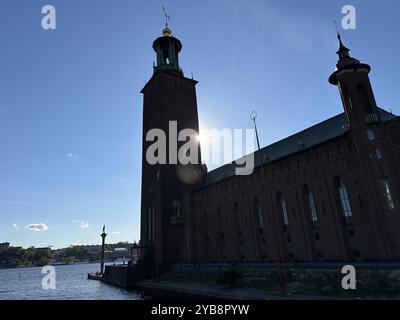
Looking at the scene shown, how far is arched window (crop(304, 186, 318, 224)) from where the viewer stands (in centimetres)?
3500

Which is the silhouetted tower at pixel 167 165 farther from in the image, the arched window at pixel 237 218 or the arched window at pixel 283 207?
the arched window at pixel 283 207

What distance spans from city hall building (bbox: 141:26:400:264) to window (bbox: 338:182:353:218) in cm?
11

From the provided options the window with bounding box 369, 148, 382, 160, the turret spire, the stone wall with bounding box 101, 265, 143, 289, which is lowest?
the stone wall with bounding box 101, 265, 143, 289

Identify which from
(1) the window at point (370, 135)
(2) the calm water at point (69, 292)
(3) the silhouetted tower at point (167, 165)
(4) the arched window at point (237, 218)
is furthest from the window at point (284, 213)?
(2) the calm water at point (69, 292)

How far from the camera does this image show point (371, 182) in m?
28.5

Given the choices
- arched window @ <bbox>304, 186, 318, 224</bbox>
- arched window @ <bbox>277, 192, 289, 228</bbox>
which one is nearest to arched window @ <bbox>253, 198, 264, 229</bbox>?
arched window @ <bbox>277, 192, 289, 228</bbox>

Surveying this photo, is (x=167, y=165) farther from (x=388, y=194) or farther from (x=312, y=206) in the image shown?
(x=388, y=194)

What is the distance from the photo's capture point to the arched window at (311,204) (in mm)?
35000

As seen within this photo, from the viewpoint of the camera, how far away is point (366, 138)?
30.0 m

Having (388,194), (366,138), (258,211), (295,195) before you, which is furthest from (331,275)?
(258,211)

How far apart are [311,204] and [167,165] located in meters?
27.5

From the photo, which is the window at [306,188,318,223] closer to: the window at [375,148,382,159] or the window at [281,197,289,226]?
the window at [281,197,289,226]
